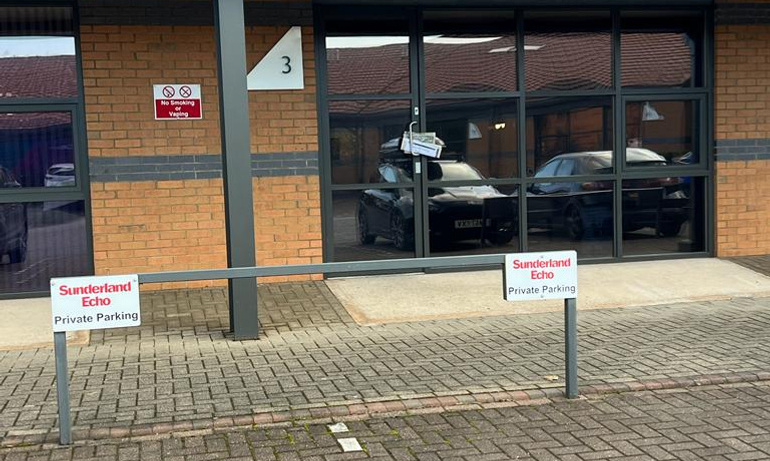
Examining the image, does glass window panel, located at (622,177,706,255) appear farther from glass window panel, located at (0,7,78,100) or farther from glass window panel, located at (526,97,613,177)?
glass window panel, located at (0,7,78,100)

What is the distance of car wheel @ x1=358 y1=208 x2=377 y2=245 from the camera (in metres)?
10.0

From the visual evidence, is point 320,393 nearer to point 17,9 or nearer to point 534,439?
point 534,439

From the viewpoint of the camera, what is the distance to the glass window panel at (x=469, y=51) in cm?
1005

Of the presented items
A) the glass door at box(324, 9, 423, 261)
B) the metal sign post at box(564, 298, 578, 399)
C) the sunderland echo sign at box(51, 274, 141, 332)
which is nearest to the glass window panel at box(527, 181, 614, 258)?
the glass door at box(324, 9, 423, 261)

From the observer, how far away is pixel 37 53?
358 inches

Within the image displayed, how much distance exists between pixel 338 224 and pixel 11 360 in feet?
13.8

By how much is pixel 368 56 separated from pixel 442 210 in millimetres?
2069

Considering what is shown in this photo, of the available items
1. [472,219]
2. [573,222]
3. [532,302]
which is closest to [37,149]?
[472,219]

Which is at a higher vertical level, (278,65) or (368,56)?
(368,56)

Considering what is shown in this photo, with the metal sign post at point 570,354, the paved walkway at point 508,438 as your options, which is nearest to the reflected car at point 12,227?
the paved walkway at point 508,438

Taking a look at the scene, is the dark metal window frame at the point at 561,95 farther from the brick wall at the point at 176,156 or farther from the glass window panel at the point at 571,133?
the brick wall at the point at 176,156

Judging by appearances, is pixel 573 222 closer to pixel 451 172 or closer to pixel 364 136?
pixel 451 172

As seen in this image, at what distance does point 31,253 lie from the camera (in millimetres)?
9203

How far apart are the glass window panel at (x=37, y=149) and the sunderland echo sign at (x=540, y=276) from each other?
5.79 m
